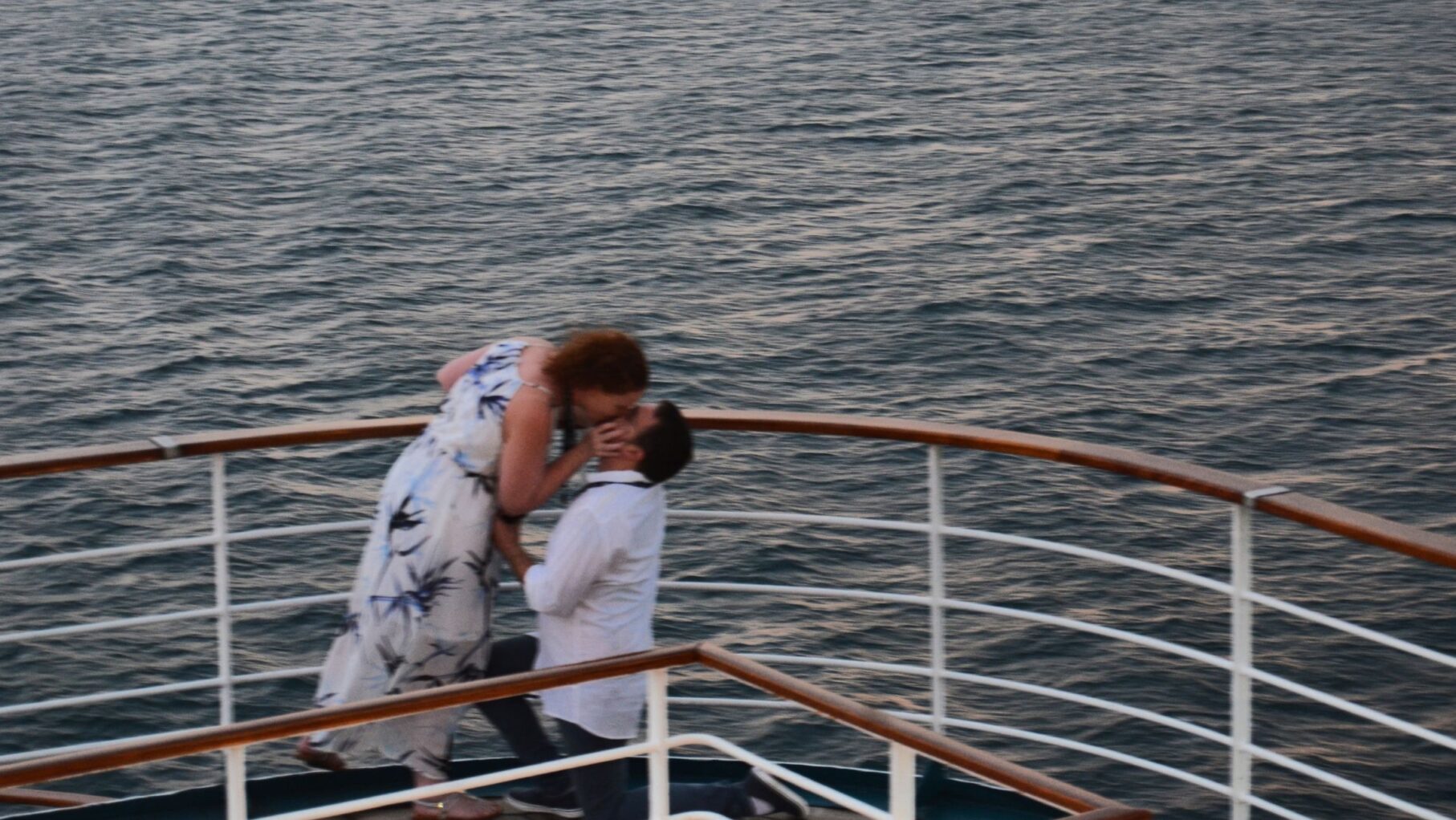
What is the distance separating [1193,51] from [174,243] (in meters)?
21.0

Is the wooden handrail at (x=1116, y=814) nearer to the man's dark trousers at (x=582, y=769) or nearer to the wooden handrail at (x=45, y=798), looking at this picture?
the man's dark trousers at (x=582, y=769)

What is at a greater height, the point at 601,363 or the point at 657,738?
the point at 601,363

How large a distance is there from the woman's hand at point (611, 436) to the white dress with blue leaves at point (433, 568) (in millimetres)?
166

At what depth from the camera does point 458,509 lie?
3.20 metres

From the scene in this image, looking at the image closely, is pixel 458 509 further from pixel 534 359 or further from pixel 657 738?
pixel 657 738

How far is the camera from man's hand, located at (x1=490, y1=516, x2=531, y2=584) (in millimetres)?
3232

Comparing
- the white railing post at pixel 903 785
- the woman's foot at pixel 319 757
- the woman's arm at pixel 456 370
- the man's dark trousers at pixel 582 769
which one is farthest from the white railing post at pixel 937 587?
the white railing post at pixel 903 785

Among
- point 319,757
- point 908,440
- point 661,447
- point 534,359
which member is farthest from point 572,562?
point 908,440

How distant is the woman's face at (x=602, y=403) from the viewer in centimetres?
306

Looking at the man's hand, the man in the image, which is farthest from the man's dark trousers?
the man's hand

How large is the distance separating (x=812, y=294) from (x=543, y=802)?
66.9 ft

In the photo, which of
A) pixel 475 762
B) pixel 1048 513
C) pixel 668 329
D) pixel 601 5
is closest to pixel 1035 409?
pixel 1048 513

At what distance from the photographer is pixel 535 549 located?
1429 cm

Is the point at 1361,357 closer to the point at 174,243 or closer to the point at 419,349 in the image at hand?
the point at 419,349
